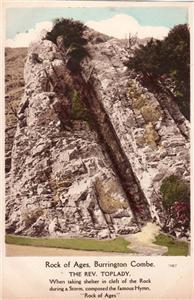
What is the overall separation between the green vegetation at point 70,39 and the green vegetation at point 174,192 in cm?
34

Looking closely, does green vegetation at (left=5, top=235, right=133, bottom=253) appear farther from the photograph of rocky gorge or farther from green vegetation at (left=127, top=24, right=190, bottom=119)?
green vegetation at (left=127, top=24, right=190, bottom=119)

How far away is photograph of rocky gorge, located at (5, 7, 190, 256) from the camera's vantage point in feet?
3.84

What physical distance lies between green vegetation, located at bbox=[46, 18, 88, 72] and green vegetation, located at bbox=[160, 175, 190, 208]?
337mm

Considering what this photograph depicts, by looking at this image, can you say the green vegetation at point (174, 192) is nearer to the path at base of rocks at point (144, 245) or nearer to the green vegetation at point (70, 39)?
the path at base of rocks at point (144, 245)

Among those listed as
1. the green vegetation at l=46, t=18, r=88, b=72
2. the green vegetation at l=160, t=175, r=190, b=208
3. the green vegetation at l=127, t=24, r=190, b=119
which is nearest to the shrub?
the green vegetation at l=46, t=18, r=88, b=72

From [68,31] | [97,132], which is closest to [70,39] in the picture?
[68,31]

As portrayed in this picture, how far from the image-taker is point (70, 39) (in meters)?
1.21

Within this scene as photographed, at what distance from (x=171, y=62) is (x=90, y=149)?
0.27 meters

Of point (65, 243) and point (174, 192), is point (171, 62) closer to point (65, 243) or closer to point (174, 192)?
point (174, 192)

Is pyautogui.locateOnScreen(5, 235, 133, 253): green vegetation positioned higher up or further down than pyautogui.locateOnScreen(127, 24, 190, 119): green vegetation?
further down

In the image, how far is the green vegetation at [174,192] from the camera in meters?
1.18

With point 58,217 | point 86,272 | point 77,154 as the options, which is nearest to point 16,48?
point 77,154

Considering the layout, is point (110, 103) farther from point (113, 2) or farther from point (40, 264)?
point (40, 264)

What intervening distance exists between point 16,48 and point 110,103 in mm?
244
